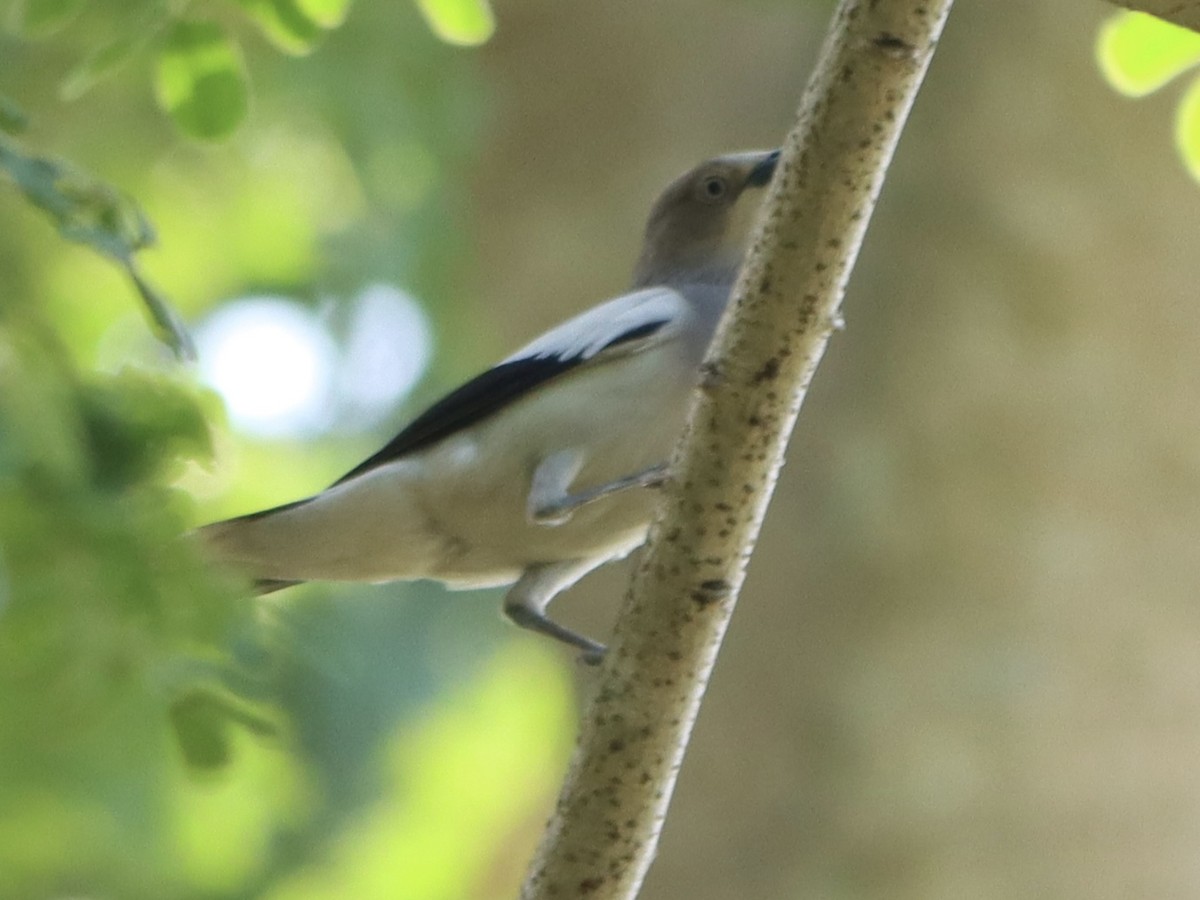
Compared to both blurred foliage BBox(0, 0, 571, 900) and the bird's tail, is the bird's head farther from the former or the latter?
blurred foliage BBox(0, 0, 571, 900)

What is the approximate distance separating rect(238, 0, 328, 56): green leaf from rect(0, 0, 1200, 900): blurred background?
177cm

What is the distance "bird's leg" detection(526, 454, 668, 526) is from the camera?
11.9 feet

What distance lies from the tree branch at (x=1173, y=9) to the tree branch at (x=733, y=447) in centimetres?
29

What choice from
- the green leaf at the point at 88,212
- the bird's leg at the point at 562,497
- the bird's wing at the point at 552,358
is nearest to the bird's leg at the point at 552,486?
the bird's leg at the point at 562,497

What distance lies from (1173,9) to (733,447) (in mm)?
960

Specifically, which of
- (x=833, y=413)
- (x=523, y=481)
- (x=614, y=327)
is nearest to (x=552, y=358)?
(x=614, y=327)

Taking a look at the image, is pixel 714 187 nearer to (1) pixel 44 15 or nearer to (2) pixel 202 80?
Result: (2) pixel 202 80

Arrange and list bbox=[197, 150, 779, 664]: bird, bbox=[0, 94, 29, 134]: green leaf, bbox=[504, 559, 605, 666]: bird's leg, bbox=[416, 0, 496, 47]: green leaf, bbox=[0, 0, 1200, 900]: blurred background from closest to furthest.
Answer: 1. bbox=[0, 94, 29, 134]: green leaf
2. bbox=[416, 0, 496, 47]: green leaf
3. bbox=[197, 150, 779, 664]: bird
4. bbox=[504, 559, 605, 666]: bird's leg
5. bbox=[0, 0, 1200, 900]: blurred background

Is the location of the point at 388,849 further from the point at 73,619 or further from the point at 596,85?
the point at 73,619

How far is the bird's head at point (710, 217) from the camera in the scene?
4.65 meters

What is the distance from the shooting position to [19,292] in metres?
2.44

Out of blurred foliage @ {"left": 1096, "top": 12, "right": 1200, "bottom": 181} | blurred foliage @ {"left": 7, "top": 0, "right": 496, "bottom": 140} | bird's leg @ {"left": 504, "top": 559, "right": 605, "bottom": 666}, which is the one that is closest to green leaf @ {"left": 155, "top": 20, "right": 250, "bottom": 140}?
blurred foliage @ {"left": 7, "top": 0, "right": 496, "bottom": 140}

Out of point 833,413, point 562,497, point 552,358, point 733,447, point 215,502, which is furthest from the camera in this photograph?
point 833,413

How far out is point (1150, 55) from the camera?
2.93m
